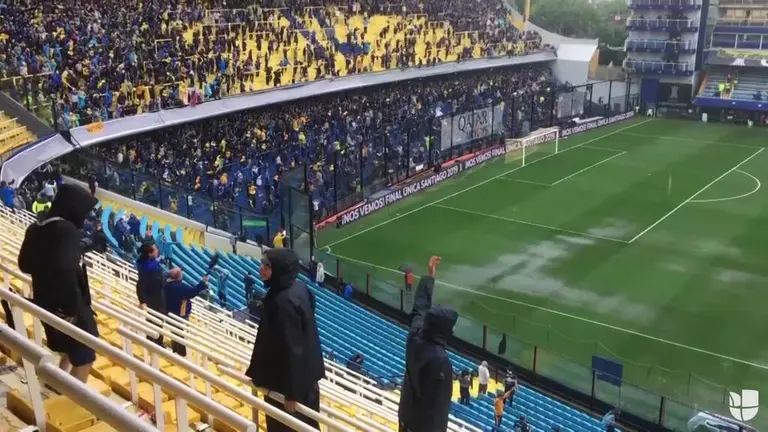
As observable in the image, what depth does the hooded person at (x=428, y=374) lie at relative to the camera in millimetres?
6016

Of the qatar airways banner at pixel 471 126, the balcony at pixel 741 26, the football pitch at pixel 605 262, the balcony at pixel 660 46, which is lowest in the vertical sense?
the football pitch at pixel 605 262

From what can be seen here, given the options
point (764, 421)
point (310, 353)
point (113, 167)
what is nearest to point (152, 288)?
point (310, 353)

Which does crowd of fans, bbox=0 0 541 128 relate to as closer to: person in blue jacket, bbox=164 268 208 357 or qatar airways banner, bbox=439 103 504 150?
qatar airways banner, bbox=439 103 504 150

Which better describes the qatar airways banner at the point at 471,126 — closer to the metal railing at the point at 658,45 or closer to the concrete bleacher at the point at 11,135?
the metal railing at the point at 658,45

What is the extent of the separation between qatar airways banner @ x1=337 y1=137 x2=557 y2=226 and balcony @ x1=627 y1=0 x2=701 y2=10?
19.8 meters

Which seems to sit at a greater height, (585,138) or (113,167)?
(113,167)

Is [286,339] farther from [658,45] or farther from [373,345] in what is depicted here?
[658,45]

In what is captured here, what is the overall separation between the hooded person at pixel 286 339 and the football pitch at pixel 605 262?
530 inches

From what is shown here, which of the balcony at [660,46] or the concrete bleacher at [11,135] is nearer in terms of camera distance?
the concrete bleacher at [11,135]

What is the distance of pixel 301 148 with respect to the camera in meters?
34.1

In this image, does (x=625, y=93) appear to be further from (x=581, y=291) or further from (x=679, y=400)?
(x=679, y=400)

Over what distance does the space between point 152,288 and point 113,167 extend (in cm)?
1622

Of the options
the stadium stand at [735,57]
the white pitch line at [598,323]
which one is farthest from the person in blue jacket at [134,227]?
the stadium stand at [735,57]

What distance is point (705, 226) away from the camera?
1271 inches
